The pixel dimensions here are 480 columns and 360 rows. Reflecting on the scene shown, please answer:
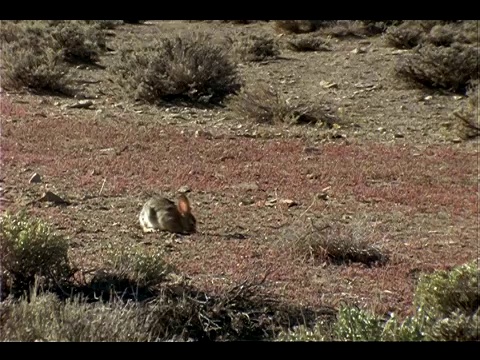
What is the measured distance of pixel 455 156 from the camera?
37.0 feet

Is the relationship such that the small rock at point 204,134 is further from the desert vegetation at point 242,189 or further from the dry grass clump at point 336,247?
the dry grass clump at point 336,247

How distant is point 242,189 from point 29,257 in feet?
13.3

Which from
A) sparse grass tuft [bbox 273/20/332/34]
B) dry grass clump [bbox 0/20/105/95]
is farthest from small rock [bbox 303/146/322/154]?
sparse grass tuft [bbox 273/20/332/34]

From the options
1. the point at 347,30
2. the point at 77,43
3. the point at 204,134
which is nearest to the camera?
the point at 204,134

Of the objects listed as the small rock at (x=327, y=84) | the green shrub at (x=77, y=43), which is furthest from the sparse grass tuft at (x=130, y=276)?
the green shrub at (x=77, y=43)

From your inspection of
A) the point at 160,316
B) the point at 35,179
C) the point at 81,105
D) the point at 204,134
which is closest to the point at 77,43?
the point at 81,105

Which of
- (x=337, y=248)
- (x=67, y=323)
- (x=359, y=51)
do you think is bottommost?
(x=359, y=51)

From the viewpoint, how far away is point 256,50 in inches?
805

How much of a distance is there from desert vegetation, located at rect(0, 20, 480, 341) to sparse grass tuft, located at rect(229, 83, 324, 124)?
35mm

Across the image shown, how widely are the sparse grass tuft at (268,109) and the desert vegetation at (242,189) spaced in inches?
1.4

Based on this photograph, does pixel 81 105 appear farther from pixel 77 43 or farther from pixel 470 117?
pixel 77 43

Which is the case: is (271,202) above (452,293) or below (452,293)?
below

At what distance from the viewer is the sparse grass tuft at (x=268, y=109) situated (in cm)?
1354
